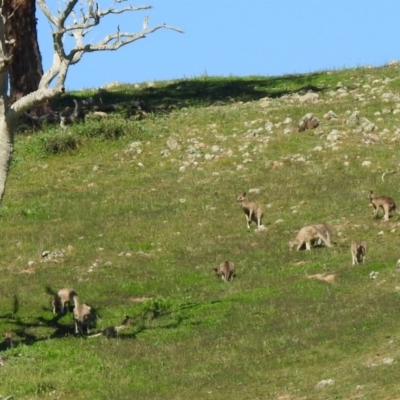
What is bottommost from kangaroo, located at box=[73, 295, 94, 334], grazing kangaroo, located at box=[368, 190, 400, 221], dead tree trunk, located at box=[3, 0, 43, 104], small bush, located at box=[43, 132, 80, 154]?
kangaroo, located at box=[73, 295, 94, 334]

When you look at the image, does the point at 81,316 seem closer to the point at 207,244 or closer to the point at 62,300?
the point at 62,300

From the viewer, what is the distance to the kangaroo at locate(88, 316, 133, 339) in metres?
21.7

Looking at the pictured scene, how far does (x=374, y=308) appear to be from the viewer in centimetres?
2078

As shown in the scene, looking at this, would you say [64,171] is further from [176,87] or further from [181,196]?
[176,87]

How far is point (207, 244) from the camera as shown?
1078 inches

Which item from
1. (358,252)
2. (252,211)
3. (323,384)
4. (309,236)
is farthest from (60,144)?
(323,384)

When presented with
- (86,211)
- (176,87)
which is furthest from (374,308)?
(176,87)

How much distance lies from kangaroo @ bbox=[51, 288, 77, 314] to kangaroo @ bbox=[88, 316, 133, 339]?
4.80ft

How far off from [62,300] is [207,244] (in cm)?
465

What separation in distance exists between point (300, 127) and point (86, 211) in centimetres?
643

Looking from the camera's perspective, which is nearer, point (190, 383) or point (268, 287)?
point (190, 383)

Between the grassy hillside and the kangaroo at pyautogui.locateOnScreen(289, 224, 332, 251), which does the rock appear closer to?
the grassy hillside

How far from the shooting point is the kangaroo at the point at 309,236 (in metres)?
25.7

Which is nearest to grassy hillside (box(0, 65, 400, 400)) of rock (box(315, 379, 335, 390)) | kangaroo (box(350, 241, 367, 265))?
rock (box(315, 379, 335, 390))
